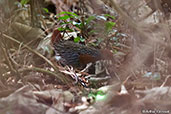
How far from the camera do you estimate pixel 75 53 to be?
8.27 feet

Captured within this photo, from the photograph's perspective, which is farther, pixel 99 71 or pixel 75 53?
pixel 75 53

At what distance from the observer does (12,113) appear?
148 centimetres

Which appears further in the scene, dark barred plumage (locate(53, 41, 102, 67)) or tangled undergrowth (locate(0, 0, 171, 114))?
dark barred plumage (locate(53, 41, 102, 67))

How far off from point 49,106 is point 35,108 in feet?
0.28

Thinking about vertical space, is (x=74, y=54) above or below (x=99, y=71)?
above

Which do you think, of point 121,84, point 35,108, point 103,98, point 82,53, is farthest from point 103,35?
point 35,108

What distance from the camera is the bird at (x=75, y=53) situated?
242 cm

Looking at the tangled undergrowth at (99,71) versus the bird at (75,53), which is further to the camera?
the bird at (75,53)

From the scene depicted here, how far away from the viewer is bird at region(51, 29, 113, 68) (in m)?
2.42

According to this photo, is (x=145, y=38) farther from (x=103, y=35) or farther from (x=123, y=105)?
(x=103, y=35)

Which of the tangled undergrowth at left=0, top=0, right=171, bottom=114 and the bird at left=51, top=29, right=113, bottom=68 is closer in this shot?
the tangled undergrowth at left=0, top=0, right=171, bottom=114

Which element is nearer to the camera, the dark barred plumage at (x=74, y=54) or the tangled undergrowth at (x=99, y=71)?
the tangled undergrowth at (x=99, y=71)

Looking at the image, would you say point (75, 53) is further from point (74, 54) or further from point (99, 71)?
point (99, 71)

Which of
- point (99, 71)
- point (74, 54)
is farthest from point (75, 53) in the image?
point (99, 71)
